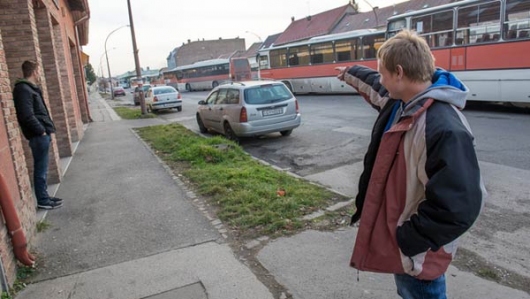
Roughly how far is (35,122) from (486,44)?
12.2m

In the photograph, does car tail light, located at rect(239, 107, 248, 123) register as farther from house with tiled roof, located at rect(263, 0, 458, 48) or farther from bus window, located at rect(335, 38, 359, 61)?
house with tiled roof, located at rect(263, 0, 458, 48)

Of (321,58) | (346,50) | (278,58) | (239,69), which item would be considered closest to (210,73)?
(239,69)

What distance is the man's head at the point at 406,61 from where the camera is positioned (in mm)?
1805

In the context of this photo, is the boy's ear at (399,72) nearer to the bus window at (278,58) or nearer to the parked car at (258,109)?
the parked car at (258,109)

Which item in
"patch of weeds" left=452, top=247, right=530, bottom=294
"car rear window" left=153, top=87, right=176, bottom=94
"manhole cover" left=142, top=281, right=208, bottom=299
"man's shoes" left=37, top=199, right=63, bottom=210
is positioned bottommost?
"patch of weeds" left=452, top=247, right=530, bottom=294

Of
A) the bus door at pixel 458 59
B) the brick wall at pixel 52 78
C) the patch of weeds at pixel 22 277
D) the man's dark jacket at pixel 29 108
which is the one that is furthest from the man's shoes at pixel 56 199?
the bus door at pixel 458 59

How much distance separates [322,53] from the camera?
2258cm

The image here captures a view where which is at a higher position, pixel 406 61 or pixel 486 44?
pixel 486 44

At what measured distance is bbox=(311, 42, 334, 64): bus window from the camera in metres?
22.2

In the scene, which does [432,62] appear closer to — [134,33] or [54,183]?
[54,183]

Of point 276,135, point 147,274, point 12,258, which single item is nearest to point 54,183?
point 12,258

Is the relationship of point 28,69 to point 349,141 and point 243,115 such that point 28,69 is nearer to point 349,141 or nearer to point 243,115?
point 243,115

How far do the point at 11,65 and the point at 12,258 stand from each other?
14.8 ft

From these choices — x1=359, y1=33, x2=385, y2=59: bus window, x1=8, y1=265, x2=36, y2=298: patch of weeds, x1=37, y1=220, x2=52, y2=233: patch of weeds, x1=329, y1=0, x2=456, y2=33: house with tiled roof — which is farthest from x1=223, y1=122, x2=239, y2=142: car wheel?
x1=329, y1=0, x2=456, y2=33: house with tiled roof
